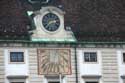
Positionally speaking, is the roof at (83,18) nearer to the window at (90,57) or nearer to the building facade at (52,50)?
the building facade at (52,50)

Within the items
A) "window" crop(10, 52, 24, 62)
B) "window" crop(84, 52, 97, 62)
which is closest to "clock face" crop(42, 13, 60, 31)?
"window" crop(10, 52, 24, 62)

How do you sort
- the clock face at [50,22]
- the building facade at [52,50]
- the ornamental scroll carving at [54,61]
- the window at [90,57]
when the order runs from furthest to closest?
1. the window at [90,57]
2. the clock face at [50,22]
3. the ornamental scroll carving at [54,61]
4. the building facade at [52,50]

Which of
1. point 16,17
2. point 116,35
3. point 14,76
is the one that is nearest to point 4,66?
point 14,76

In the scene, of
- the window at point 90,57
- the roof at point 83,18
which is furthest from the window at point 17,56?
the window at point 90,57

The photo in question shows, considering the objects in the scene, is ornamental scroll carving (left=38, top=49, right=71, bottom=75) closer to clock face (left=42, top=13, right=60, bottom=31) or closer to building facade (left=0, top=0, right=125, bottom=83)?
building facade (left=0, top=0, right=125, bottom=83)

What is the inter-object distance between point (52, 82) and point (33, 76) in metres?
1.56

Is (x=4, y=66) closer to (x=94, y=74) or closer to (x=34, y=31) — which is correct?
(x=34, y=31)

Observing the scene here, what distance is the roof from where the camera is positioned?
5512 cm

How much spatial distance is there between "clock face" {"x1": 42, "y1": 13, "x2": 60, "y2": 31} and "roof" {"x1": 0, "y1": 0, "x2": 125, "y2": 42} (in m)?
1.32

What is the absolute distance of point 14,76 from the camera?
53.3 meters

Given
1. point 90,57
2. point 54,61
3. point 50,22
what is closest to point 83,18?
point 50,22

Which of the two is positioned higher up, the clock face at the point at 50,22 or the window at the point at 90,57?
the clock face at the point at 50,22

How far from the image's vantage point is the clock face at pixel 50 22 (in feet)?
180

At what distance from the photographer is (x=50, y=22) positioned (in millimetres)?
55000
